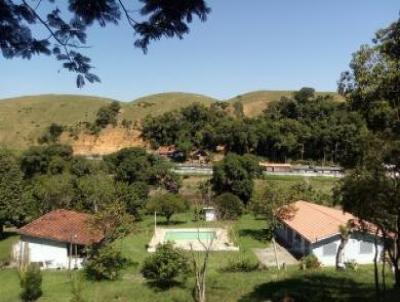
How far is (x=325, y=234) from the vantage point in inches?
1299

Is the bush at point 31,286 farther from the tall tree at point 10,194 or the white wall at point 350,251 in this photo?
the tall tree at point 10,194

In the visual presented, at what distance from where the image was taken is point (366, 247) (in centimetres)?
3350

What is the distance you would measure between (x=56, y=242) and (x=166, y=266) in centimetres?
1019

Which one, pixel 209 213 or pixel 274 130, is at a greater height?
pixel 274 130

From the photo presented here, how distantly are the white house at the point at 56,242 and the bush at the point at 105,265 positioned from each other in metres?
3.71

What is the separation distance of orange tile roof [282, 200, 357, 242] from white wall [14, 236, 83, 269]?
14.0m

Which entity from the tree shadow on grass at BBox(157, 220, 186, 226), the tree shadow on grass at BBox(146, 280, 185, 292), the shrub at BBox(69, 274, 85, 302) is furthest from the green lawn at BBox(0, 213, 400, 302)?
the tree shadow on grass at BBox(157, 220, 186, 226)

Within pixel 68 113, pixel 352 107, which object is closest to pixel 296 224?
pixel 352 107

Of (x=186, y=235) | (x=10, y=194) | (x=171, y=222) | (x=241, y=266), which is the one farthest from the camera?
(x=171, y=222)

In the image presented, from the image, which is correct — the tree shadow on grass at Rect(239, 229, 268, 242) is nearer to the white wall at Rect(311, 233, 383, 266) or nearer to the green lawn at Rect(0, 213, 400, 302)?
the white wall at Rect(311, 233, 383, 266)

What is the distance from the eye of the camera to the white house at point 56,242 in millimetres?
33378

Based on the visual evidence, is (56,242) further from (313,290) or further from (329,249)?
(313,290)

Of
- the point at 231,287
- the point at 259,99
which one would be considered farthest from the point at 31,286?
the point at 259,99

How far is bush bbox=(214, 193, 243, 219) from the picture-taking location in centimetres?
4866
